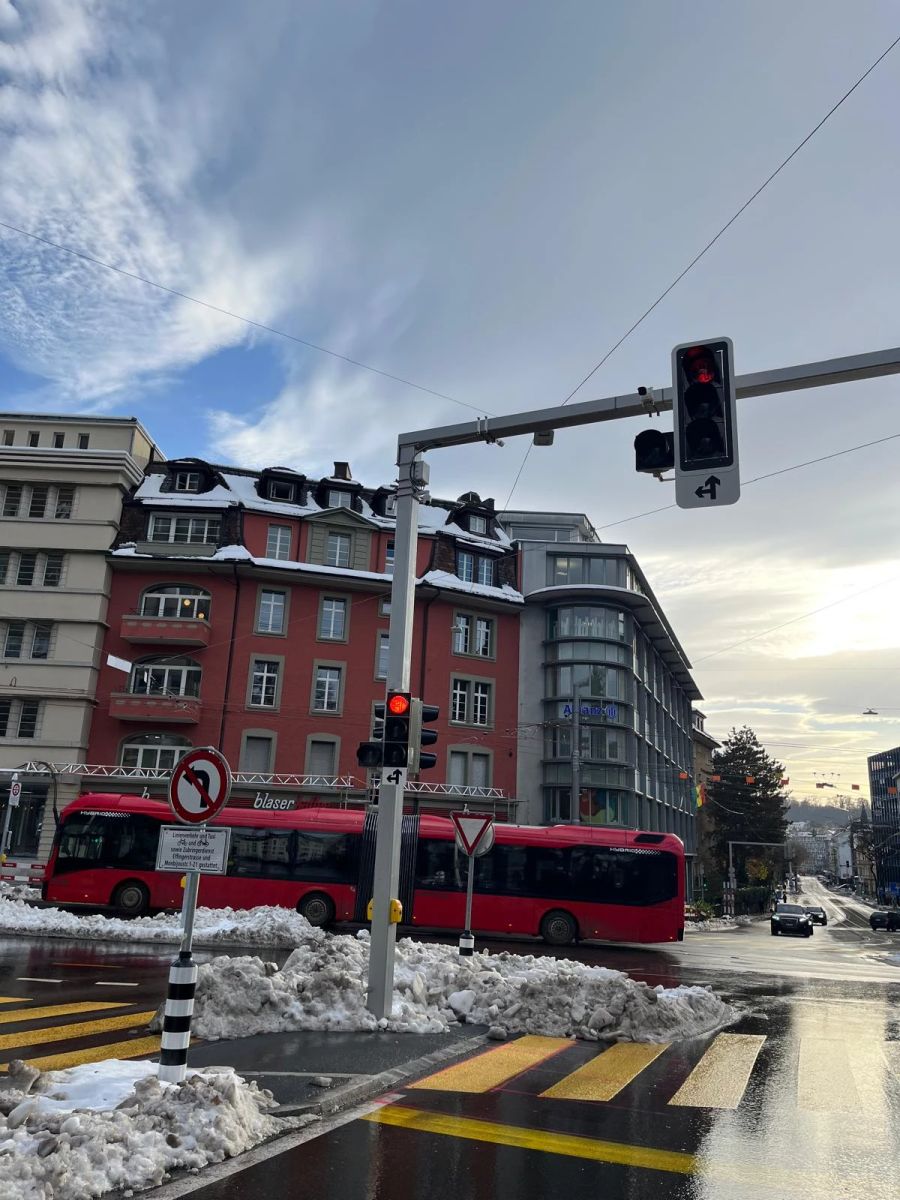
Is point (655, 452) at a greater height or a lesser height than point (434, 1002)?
greater

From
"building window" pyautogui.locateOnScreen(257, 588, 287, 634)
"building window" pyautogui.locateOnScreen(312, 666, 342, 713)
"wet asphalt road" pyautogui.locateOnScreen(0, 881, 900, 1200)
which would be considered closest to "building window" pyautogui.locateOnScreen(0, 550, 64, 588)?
"building window" pyautogui.locateOnScreen(257, 588, 287, 634)

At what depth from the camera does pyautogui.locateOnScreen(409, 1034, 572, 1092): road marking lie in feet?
24.7

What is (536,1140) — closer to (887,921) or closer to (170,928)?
(170,928)

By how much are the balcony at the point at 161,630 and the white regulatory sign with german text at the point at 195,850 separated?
30408mm

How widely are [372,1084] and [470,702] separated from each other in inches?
1330

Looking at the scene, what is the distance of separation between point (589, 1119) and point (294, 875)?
1696cm

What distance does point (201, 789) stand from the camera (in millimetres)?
7141

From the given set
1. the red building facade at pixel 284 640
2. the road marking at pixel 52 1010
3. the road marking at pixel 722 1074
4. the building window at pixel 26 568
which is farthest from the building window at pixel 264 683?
the road marking at pixel 722 1074

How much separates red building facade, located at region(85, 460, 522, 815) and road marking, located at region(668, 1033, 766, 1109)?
27929 mm

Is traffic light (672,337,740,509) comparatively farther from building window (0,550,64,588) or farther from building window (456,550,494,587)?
building window (0,550,64,588)

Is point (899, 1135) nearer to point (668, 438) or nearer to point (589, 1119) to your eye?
point (589, 1119)

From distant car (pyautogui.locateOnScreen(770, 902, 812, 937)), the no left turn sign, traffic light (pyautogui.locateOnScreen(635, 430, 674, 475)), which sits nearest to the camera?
the no left turn sign

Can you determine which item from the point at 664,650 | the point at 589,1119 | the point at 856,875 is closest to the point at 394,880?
the point at 589,1119

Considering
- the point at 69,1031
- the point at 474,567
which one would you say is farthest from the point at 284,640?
the point at 69,1031
